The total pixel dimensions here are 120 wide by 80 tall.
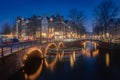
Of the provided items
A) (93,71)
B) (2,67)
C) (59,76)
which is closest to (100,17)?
(93,71)

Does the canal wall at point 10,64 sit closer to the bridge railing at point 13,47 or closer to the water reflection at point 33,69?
the bridge railing at point 13,47

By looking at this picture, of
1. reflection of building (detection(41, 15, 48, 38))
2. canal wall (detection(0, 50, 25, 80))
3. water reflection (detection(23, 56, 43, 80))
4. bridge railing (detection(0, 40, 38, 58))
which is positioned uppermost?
reflection of building (detection(41, 15, 48, 38))

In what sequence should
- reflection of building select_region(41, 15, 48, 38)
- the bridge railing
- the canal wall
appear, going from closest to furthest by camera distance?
1. the canal wall
2. the bridge railing
3. reflection of building select_region(41, 15, 48, 38)

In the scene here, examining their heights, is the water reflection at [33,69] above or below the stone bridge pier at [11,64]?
below

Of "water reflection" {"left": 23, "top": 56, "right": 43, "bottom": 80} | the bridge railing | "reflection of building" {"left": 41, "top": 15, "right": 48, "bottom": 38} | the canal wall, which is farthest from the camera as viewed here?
"reflection of building" {"left": 41, "top": 15, "right": 48, "bottom": 38}

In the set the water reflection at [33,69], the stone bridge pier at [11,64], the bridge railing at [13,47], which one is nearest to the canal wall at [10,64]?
the stone bridge pier at [11,64]

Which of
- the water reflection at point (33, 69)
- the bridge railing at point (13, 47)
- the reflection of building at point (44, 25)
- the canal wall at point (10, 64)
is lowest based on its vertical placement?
the water reflection at point (33, 69)

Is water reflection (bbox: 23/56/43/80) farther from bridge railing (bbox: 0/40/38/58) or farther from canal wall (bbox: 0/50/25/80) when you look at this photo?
bridge railing (bbox: 0/40/38/58)

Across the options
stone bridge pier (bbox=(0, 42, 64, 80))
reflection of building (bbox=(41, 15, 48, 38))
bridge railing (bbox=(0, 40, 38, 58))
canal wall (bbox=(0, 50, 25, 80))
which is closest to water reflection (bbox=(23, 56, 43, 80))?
stone bridge pier (bbox=(0, 42, 64, 80))

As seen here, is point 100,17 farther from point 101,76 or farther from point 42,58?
point 101,76

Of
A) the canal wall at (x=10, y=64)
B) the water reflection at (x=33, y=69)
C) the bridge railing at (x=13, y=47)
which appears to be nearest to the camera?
the canal wall at (x=10, y=64)

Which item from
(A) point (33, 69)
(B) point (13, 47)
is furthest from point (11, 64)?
(A) point (33, 69)

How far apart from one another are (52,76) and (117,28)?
310ft

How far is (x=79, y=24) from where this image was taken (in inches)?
3044
